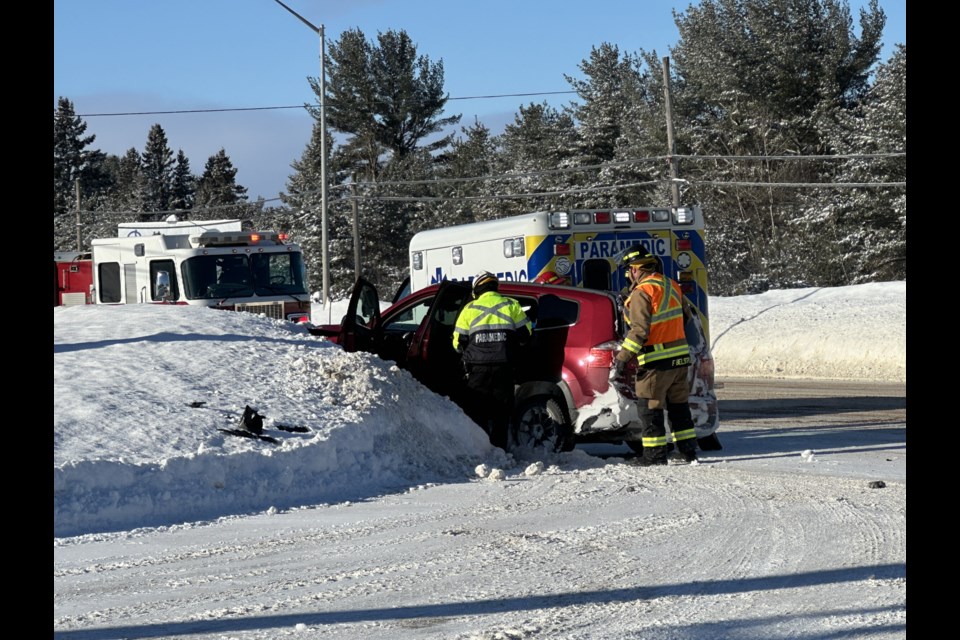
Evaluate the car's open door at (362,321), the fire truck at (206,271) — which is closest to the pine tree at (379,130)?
the fire truck at (206,271)

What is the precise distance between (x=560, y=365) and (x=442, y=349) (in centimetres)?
124

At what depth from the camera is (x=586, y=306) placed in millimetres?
11117

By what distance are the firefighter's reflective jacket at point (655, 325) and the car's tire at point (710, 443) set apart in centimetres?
171

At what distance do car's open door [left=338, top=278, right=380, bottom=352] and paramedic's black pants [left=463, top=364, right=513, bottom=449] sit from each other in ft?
4.83

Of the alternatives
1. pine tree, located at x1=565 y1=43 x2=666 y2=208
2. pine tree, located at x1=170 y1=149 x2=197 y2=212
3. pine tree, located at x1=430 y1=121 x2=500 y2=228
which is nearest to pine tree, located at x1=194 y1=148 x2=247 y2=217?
pine tree, located at x1=170 y1=149 x2=197 y2=212

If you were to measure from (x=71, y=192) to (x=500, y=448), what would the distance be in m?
85.2

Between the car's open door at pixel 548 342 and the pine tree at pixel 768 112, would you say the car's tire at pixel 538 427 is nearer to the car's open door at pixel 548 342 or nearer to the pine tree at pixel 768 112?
the car's open door at pixel 548 342

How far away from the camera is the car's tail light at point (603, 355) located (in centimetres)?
1086

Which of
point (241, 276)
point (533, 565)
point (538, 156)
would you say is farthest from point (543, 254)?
point (538, 156)

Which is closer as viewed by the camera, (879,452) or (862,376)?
(879,452)

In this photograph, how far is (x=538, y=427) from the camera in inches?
438

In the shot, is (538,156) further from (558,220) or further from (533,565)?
(533,565)

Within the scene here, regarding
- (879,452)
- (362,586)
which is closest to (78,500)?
(362,586)
